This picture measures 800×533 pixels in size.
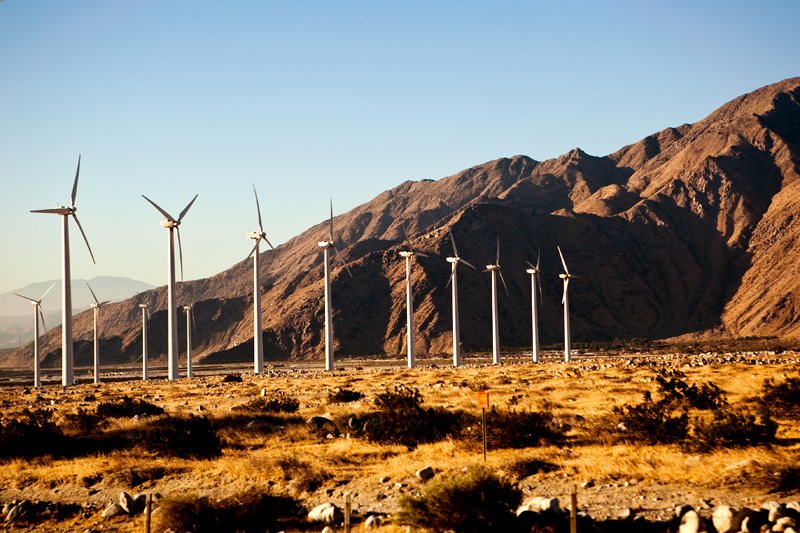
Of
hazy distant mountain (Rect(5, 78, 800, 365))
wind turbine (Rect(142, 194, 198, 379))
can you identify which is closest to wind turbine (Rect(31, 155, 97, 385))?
wind turbine (Rect(142, 194, 198, 379))

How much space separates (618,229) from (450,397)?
17061 centimetres

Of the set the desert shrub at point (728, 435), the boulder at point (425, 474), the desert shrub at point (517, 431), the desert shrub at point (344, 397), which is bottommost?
the desert shrub at point (344, 397)

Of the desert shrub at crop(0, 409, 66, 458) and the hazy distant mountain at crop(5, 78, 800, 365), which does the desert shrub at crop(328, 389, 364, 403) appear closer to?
the desert shrub at crop(0, 409, 66, 458)

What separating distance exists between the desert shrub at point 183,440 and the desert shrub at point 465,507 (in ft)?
36.0

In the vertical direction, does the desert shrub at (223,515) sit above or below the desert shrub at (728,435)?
below

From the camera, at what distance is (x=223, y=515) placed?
15.1 metres

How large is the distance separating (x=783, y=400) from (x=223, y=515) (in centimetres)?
2115

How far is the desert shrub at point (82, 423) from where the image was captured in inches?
1087

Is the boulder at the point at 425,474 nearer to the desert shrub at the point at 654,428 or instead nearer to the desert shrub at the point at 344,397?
the desert shrub at the point at 654,428

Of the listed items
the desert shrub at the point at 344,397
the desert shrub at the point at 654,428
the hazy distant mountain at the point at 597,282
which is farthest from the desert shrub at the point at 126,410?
the hazy distant mountain at the point at 597,282

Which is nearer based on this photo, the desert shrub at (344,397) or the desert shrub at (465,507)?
the desert shrub at (465,507)

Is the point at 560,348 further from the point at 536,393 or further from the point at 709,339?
the point at 536,393

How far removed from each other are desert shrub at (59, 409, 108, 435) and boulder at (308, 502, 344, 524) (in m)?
15.4

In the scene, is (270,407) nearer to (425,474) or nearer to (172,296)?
(425,474)
